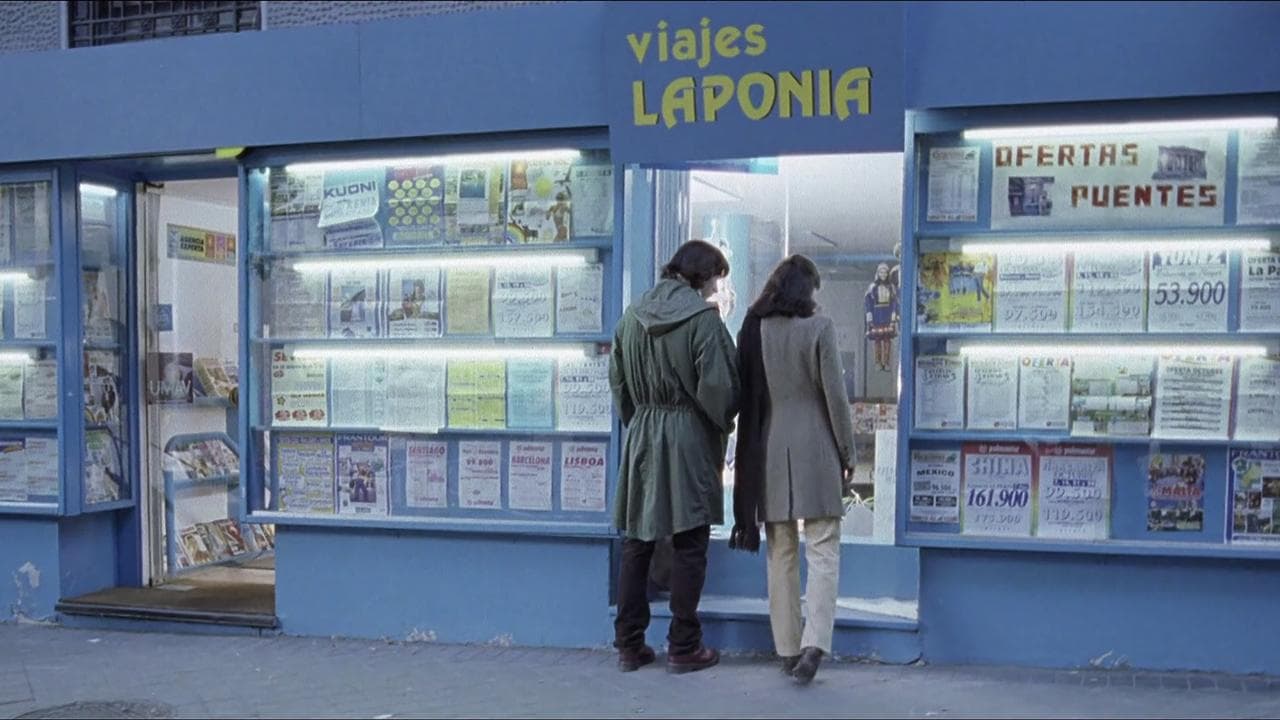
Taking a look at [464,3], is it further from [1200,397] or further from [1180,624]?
[1180,624]

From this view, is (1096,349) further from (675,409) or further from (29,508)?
(29,508)

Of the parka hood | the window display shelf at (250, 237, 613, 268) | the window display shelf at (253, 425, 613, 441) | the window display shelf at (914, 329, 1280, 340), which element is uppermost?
the window display shelf at (250, 237, 613, 268)

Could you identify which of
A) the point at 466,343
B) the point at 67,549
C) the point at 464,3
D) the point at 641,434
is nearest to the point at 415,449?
the point at 466,343

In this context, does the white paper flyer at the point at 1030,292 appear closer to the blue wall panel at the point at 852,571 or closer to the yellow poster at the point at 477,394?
the blue wall panel at the point at 852,571

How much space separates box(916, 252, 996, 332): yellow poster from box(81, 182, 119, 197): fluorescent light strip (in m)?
A: 4.99

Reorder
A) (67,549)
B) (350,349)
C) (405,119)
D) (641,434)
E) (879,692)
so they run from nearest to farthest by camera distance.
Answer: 1. (879,692)
2. (641,434)
3. (405,119)
4. (350,349)
5. (67,549)

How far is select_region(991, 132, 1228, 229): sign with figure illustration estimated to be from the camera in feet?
18.6

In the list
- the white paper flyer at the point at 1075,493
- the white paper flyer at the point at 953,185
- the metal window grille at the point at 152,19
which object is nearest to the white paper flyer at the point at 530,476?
the white paper flyer at the point at 953,185

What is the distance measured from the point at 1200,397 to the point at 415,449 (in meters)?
4.06

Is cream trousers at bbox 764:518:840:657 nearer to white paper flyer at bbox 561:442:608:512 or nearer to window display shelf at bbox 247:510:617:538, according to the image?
window display shelf at bbox 247:510:617:538

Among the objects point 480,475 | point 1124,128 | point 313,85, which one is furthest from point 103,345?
point 1124,128

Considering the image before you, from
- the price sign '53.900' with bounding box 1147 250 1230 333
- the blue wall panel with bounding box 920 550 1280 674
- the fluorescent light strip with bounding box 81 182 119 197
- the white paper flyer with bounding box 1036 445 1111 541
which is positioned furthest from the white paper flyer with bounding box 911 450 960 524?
the fluorescent light strip with bounding box 81 182 119 197

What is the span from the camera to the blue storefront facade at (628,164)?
554 centimetres

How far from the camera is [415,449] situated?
22.3ft
